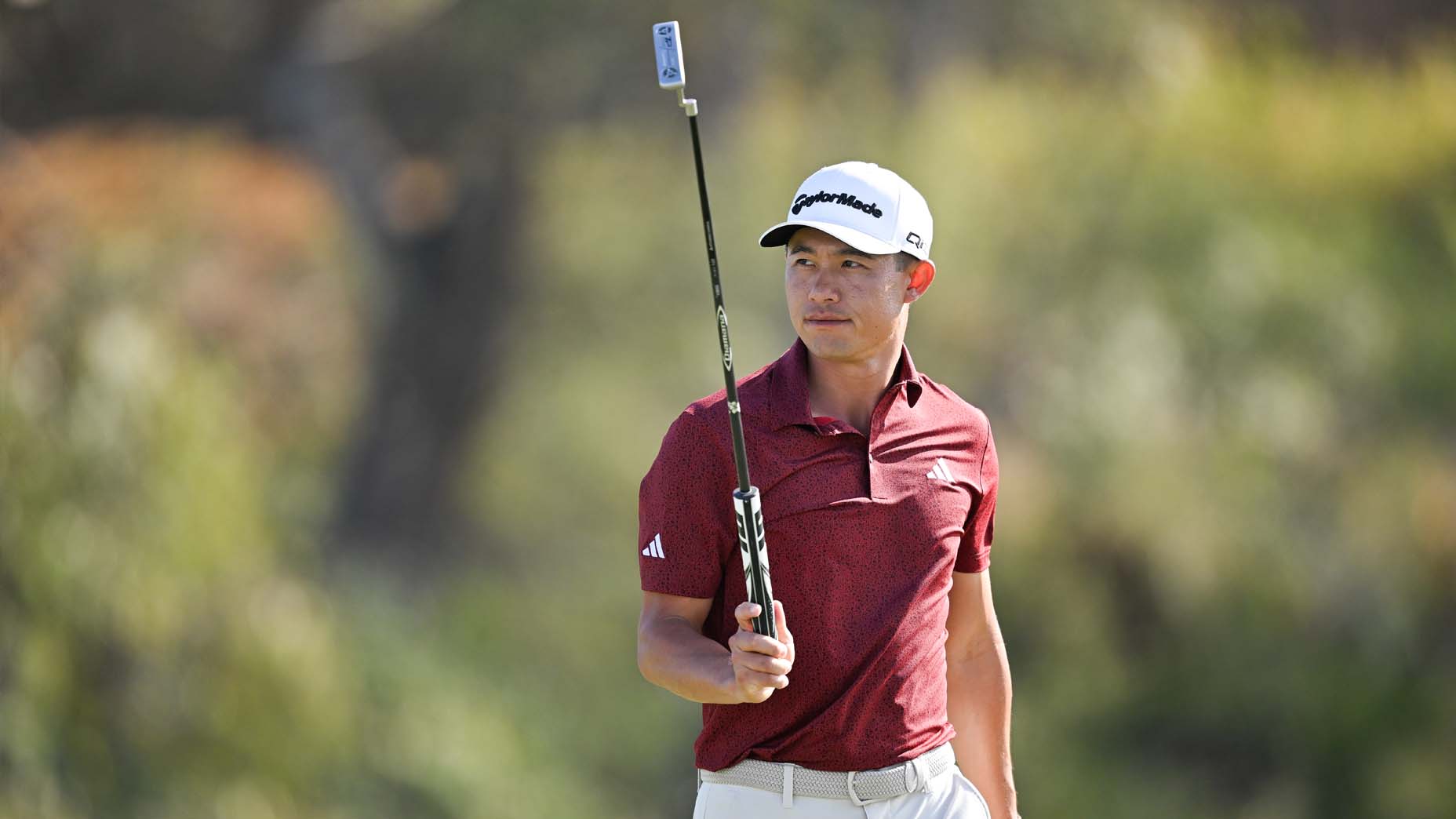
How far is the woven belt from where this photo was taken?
240cm

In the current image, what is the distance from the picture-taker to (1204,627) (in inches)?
383

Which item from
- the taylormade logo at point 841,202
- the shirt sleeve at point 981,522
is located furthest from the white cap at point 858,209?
the shirt sleeve at point 981,522

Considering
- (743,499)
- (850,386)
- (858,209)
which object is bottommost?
(743,499)

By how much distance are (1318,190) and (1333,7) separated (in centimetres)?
116

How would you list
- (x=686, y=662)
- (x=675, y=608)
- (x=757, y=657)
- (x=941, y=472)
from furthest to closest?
(x=941, y=472), (x=675, y=608), (x=686, y=662), (x=757, y=657)

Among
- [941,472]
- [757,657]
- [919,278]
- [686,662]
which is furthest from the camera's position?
[919,278]

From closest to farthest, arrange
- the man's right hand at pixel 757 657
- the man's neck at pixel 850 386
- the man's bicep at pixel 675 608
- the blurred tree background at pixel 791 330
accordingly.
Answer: the man's right hand at pixel 757 657
the man's bicep at pixel 675 608
the man's neck at pixel 850 386
the blurred tree background at pixel 791 330

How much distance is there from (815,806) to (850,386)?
0.61 meters

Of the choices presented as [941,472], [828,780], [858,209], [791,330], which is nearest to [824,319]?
[858,209]

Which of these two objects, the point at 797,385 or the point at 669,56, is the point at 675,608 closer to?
the point at 797,385

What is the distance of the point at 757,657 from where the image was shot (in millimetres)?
2209

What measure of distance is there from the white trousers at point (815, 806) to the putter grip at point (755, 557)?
30cm

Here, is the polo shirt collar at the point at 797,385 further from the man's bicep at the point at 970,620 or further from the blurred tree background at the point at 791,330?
the blurred tree background at the point at 791,330

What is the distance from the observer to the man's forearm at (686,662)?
2283mm
